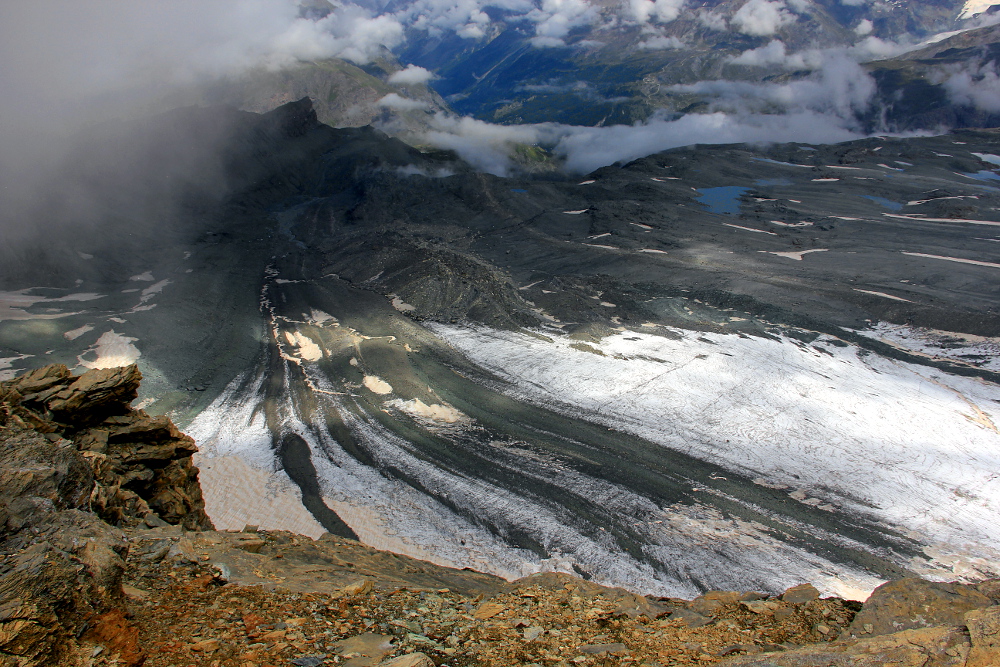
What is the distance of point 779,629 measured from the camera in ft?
22.8

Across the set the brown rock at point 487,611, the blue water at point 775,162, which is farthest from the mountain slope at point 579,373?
the blue water at point 775,162

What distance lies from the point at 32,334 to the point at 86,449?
1855cm

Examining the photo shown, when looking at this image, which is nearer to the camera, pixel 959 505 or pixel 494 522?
pixel 494 522

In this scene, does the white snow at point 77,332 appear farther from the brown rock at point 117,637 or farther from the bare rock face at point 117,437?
the brown rock at point 117,637

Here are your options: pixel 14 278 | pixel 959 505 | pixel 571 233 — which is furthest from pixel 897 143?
pixel 14 278

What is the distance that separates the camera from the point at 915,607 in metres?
6.75

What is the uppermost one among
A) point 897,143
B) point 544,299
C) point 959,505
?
point 897,143

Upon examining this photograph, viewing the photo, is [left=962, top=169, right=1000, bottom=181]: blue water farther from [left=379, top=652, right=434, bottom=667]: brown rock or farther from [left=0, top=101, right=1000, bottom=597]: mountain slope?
[left=379, top=652, right=434, bottom=667]: brown rock

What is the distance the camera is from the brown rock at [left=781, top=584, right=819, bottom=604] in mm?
7973

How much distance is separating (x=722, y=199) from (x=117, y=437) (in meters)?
56.5

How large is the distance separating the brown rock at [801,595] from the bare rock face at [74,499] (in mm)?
8228

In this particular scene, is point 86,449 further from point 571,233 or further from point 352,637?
point 571,233

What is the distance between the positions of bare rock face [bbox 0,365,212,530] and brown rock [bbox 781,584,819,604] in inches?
394

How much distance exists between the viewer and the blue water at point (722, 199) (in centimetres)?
5162
